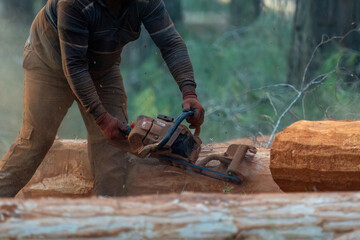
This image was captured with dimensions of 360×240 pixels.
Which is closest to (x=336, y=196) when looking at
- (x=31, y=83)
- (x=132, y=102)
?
(x=31, y=83)

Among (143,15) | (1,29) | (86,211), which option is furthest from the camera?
(1,29)

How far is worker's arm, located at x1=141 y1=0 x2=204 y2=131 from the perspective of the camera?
332 cm

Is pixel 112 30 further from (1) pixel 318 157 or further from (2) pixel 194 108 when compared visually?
(1) pixel 318 157

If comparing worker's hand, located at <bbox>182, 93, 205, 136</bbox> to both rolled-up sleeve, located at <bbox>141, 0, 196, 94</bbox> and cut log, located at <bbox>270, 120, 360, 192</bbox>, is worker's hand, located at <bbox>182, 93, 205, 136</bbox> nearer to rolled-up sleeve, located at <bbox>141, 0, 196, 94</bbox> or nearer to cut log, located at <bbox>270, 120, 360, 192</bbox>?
rolled-up sleeve, located at <bbox>141, 0, 196, 94</bbox>

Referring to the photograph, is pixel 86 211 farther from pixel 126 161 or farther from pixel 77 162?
pixel 77 162

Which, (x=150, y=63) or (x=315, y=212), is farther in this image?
(x=150, y=63)

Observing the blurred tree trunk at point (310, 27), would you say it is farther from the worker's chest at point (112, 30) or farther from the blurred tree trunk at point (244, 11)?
the worker's chest at point (112, 30)

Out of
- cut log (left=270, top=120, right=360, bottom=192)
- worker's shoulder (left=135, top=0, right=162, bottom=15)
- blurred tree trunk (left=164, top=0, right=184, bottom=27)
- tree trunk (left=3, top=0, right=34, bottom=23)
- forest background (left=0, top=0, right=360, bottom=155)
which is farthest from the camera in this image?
blurred tree trunk (left=164, top=0, right=184, bottom=27)

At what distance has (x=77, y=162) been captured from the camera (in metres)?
4.17

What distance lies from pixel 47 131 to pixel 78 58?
0.75 metres

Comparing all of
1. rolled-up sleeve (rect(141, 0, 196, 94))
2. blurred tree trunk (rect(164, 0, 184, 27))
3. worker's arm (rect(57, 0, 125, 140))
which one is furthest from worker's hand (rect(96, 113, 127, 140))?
blurred tree trunk (rect(164, 0, 184, 27))

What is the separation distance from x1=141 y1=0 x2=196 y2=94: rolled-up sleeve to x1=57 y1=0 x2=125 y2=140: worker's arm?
51 centimetres

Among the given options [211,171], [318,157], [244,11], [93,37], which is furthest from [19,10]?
[318,157]

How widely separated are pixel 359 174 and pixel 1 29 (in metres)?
5.34
